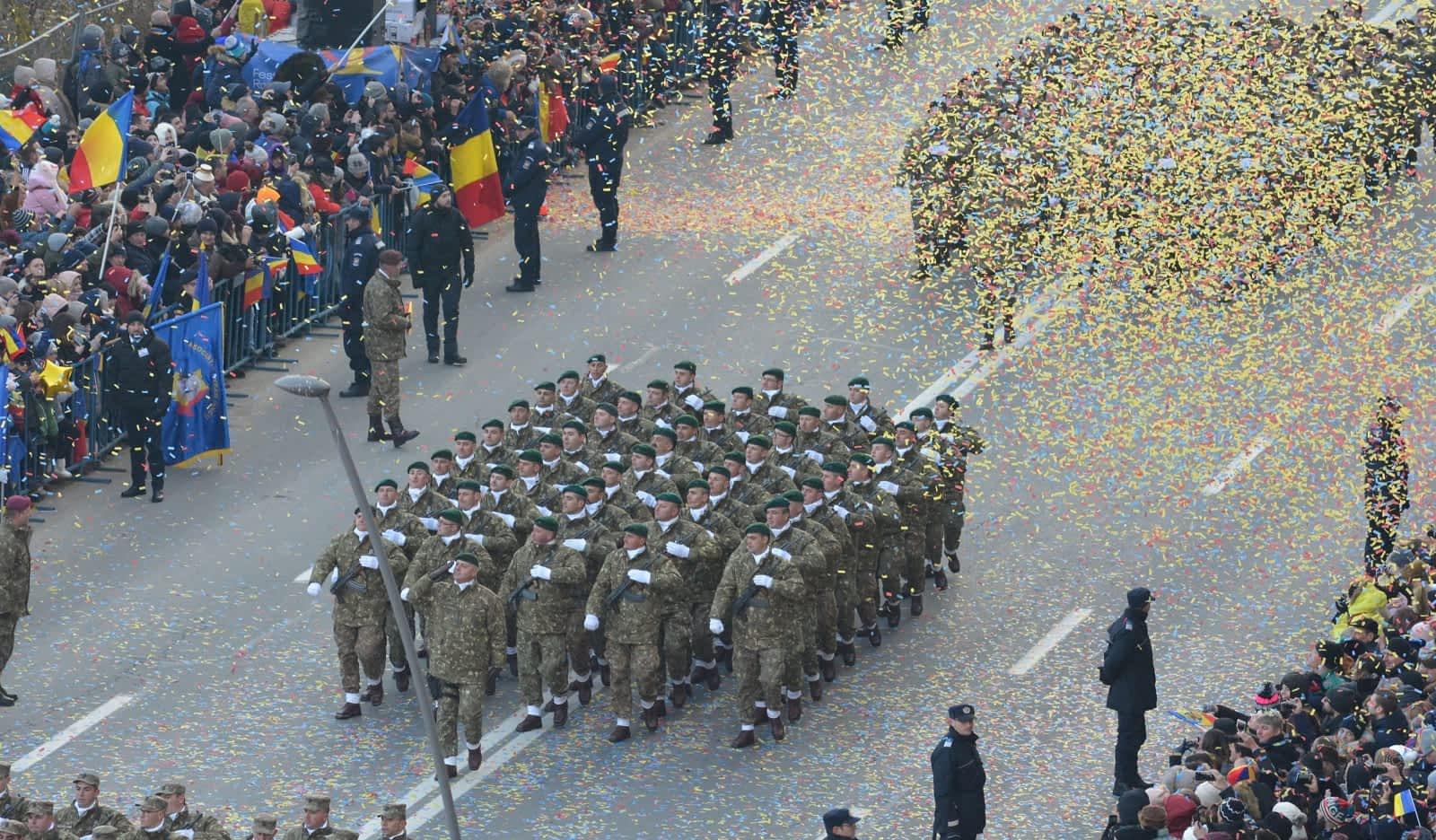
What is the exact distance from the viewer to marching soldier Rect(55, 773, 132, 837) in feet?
73.9

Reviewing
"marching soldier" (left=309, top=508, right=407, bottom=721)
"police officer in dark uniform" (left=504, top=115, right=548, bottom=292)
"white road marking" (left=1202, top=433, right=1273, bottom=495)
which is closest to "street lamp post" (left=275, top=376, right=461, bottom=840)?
"marching soldier" (left=309, top=508, right=407, bottom=721)

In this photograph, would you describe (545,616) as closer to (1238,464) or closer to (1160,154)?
(1238,464)

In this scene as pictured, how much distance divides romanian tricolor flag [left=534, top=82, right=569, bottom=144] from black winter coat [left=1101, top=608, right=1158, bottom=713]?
1428cm

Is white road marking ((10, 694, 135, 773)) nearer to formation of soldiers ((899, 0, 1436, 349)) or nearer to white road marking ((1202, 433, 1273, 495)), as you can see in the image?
white road marking ((1202, 433, 1273, 495))

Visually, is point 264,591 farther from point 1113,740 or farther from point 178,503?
point 1113,740

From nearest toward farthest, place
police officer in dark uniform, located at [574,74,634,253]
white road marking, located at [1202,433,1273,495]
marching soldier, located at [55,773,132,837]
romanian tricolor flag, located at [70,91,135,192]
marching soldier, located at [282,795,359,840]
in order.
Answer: marching soldier, located at [282,795,359,840] → marching soldier, located at [55,773,132,837] → white road marking, located at [1202,433,1273,495] → romanian tricolor flag, located at [70,91,135,192] → police officer in dark uniform, located at [574,74,634,253]

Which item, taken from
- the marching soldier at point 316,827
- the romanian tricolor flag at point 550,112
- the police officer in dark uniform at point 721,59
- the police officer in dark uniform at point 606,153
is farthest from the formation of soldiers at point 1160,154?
the marching soldier at point 316,827

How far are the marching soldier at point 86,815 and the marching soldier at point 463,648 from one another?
10.2 ft

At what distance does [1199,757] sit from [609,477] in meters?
6.24

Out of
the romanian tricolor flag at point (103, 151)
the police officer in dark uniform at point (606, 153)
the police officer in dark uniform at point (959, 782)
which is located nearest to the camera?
the police officer in dark uniform at point (959, 782)

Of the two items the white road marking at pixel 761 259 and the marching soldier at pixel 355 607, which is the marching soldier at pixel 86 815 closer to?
the marching soldier at pixel 355 607

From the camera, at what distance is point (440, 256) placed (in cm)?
3238

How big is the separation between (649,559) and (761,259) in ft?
34.1

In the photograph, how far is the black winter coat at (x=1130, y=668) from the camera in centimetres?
2412
